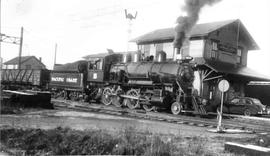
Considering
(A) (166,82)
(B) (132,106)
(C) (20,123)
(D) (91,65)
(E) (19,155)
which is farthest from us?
(D) (91,65)

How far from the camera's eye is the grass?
281 inches

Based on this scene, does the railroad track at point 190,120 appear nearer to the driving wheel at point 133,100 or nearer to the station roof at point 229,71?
the driving wheel at point 133,100

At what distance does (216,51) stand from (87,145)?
25905 mm

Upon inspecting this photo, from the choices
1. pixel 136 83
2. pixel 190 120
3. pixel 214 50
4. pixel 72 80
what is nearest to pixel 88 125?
pixel 190 120

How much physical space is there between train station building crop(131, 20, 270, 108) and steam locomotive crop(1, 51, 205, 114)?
703 cm

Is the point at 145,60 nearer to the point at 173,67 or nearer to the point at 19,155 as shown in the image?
the point at 173,67

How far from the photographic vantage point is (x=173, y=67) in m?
19.8

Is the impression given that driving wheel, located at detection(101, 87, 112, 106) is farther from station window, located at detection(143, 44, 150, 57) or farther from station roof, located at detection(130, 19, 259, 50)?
station window, located at detection(143, 44, 150, 57)

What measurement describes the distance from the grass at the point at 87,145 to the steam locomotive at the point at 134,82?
441 inches

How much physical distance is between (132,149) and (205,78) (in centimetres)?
2331

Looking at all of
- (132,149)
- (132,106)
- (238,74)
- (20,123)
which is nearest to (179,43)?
(132,106)

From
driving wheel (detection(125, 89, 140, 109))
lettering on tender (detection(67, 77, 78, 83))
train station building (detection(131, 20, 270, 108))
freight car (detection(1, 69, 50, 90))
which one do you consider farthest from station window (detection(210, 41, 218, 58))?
freight car (detection(1, 69, 50, 90))

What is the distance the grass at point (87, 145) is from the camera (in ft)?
23.4

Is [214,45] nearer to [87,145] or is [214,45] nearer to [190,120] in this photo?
[190,120]
